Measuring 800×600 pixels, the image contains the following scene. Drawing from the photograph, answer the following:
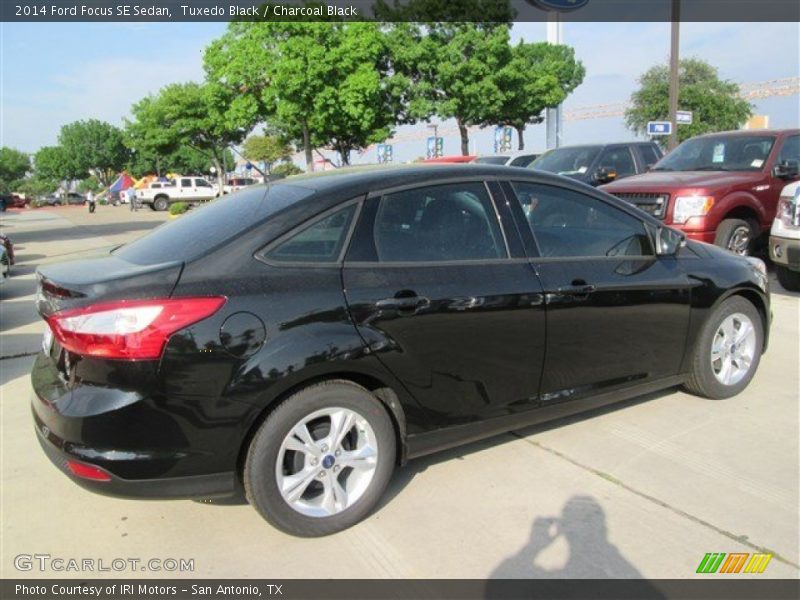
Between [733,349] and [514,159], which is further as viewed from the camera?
[514,159]

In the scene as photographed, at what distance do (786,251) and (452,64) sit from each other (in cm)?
2232

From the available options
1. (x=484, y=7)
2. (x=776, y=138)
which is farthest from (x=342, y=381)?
(x=484, y=7)

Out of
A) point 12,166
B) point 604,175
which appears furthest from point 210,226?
point 12,166

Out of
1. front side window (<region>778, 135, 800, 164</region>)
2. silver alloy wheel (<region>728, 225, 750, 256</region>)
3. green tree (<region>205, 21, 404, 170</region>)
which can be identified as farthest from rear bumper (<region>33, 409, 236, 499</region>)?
green tree (<region>205, 21, 404, 170</region>)

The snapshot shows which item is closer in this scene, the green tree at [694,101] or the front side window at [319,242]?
the front side window at [319,242]

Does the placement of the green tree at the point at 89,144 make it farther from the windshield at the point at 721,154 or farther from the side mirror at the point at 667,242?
the side mirror at the point at 667,242

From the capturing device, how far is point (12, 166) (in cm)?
9931

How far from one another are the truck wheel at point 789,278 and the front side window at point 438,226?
18.6 ft

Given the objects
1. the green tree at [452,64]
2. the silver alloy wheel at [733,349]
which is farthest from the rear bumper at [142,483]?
the green tree at [452,64]

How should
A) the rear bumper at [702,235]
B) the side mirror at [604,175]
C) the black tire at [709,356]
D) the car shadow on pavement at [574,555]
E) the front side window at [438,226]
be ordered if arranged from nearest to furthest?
1. the car shadow on pavement at [574,555]
2. the front side window at [438,226]
3. the black tire at [709,356]
4. the rear bumper at [702,235]
5. the side mirror at [604,175]

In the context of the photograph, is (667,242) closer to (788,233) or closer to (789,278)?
(788,233)

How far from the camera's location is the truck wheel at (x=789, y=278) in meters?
7.53

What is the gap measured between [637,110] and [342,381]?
→ 4787 cm

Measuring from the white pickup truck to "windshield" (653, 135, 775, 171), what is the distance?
117ft
